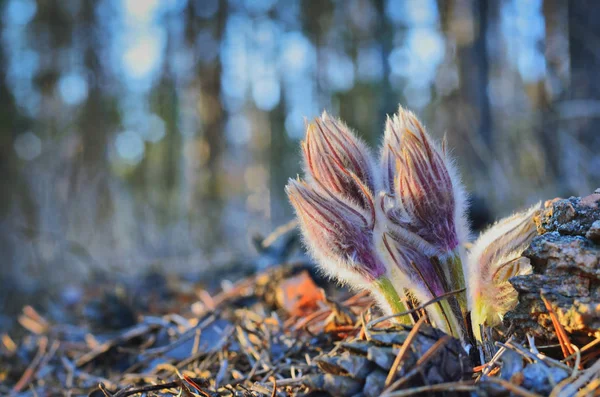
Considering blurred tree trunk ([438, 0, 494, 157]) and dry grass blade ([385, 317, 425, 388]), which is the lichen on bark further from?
blurred tree trunk ([438, 0, 494, 157])

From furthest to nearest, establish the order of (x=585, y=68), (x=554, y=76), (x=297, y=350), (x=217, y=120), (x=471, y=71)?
(x=217, y=120) → (x=471, y=71) → (x=554, y=76) → (x=585, y=68) → (x=297, y=350)

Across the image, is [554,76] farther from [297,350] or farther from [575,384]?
[575,384]

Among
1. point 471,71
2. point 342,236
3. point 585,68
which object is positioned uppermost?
point 471,71

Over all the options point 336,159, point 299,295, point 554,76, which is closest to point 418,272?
point 336,159

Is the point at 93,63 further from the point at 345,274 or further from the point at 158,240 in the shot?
the point at 345,274

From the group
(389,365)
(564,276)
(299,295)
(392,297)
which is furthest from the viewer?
(299,295)

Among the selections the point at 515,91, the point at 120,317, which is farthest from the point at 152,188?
the point at 120,317

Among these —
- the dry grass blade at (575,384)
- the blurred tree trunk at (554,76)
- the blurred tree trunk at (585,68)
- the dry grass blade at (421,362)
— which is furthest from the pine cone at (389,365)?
the blurred tree trunk at (585,68)

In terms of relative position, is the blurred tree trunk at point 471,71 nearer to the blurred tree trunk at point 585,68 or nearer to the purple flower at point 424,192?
the blurred tree trunk at point 585,68
